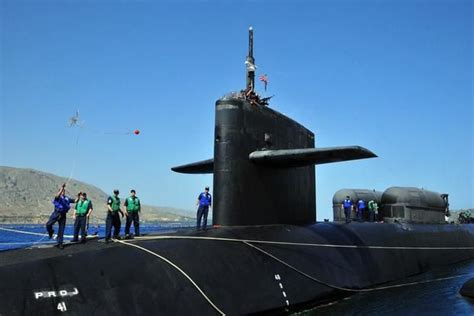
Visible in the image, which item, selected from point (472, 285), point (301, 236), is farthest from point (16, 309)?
point (472, 285)

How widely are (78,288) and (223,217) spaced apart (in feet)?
15.7

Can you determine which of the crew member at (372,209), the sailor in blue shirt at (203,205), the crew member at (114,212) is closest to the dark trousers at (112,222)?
the crew member at (114,212)

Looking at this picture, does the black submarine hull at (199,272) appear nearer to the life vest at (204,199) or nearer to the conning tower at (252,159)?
the conning tower at (252,159)

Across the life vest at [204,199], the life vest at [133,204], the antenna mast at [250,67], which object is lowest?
the life vest at [133,204]

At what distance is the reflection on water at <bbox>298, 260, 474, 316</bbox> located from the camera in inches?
418

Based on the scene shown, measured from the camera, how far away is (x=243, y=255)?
10.1 meters

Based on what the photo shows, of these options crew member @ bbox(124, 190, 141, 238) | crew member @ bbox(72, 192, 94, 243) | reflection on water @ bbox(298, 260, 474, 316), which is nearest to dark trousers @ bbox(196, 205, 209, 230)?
crew member @ bbox(124, 190, 141, 238)

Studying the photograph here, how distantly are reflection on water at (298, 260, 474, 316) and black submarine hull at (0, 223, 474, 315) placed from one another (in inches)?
14.4

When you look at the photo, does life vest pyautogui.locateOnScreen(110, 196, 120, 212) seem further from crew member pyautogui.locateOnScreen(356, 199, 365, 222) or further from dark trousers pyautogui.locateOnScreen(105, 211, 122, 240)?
crew member pyautogui.locateOnScreen(356, 199, 365, 222)

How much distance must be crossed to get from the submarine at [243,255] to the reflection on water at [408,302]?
34cm

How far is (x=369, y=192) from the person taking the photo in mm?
23594

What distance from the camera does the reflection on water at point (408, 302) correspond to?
1063cm

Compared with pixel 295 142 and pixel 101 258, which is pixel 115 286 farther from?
pixel 295 142

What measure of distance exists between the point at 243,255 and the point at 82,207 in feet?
11.4
